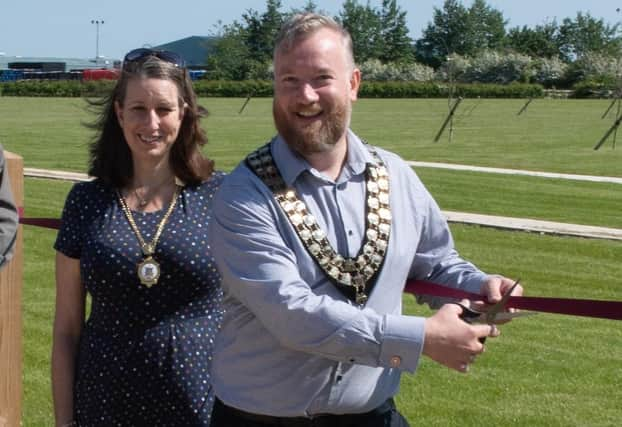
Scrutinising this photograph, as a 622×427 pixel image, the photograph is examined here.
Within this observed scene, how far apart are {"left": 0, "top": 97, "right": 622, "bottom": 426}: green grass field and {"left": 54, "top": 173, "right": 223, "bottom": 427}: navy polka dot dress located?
0.99m

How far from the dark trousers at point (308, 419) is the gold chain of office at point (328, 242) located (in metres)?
0.32

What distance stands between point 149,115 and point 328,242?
1.04 m

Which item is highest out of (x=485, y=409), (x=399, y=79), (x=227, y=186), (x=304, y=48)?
(x=304, y=48)

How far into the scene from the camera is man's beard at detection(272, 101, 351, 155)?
109 inches

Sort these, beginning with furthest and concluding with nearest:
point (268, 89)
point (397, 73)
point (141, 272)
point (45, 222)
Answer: point (397, 73) → point (268, 89) → point (45, 222) → point (141, 272)

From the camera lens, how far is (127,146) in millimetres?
3652

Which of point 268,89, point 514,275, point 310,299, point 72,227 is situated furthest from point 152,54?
point 268,89

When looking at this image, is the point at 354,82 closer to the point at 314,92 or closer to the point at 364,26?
the point at 314,92

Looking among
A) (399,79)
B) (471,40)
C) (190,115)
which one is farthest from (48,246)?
(471,40)

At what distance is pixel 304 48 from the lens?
271 centimetres

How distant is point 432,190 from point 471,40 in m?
120

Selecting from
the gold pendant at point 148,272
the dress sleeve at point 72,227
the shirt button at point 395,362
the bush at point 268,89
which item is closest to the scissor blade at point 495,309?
the shirt button at point 395,362

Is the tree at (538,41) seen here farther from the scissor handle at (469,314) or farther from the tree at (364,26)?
the scissor handle at (469,314)

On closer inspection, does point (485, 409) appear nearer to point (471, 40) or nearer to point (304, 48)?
point (304, 48)
